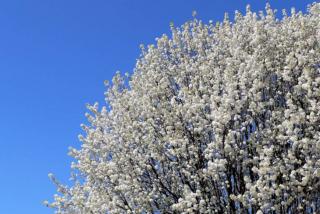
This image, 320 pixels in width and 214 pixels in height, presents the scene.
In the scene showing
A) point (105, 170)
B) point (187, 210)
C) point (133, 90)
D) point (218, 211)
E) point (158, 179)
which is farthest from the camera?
point (133, 90)

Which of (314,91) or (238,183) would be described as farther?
(238,183)

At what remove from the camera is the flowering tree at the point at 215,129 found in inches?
571

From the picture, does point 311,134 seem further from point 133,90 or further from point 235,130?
point 133,90

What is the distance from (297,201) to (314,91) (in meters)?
3.20

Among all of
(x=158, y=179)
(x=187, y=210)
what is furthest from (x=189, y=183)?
(x=187, y=210)

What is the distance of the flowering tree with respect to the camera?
14492mm

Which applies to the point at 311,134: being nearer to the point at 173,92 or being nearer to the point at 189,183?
the point at 189,183

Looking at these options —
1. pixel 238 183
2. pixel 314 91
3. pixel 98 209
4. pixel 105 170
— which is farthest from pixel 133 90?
pixel 314 91

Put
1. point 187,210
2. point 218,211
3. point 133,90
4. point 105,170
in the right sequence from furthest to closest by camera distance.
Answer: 1. point 133,90
2. point 105,170
3. point 218,211
4. point 187,210

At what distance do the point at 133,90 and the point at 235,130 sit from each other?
5965 mm

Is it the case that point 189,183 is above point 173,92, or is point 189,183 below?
below

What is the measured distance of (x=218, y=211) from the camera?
15.9 meters

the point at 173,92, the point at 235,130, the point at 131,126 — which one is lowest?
the point at 235,130

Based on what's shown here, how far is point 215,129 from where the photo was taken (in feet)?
49.5
